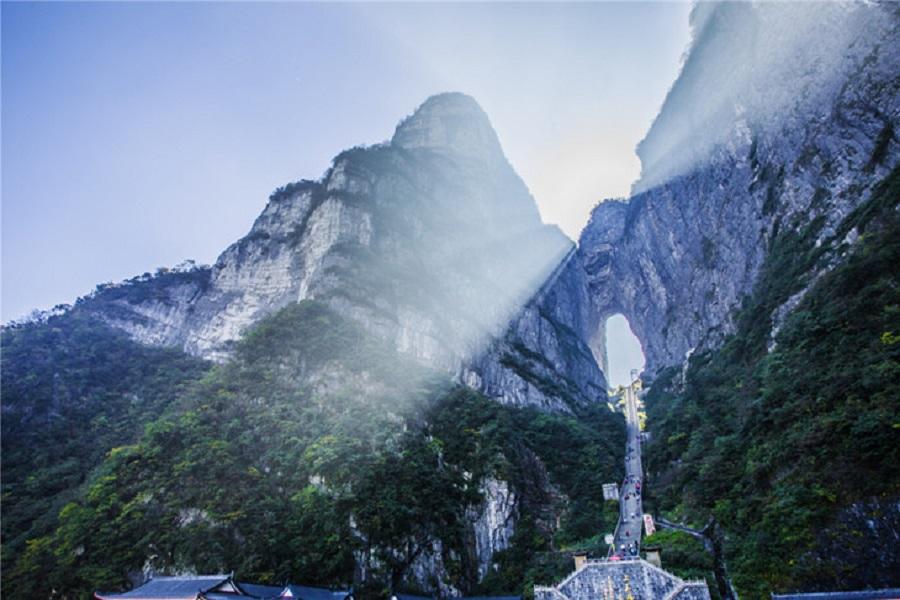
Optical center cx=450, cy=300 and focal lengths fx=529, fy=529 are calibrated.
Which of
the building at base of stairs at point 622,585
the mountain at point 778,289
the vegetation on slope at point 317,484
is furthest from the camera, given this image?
the vegetation on slope at point 317,484

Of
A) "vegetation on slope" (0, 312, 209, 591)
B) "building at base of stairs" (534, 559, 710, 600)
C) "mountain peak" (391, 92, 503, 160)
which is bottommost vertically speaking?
"building at base of stairs" (534, 559, 710, 600)

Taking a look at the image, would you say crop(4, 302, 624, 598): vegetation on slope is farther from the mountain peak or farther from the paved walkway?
the mountain peak

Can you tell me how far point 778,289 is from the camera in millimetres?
37500

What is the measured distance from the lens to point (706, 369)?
4291 cm

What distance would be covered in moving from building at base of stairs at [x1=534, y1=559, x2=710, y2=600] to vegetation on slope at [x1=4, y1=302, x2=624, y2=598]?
4264 millimetres

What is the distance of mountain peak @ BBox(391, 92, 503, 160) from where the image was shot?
85.6 meters

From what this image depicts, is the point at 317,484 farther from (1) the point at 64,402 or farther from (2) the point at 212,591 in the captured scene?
(1) the point at 64,402

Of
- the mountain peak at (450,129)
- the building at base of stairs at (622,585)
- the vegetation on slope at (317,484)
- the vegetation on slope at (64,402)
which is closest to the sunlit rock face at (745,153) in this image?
the vegetation on slope at (317,484)

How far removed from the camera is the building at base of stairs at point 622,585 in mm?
19078

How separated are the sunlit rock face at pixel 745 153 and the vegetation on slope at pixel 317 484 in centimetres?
2360

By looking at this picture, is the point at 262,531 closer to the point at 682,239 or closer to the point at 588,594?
the point at 588,594

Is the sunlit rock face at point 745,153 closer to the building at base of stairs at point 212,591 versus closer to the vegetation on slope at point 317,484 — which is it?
the vegetation on slope at point 317,484

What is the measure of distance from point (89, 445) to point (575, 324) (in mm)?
65747

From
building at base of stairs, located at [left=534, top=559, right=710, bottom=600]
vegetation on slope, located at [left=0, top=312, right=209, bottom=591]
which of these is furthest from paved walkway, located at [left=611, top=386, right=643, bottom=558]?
vegetation on slope, located at [left=0, top=312, right=209, bottom=591]
